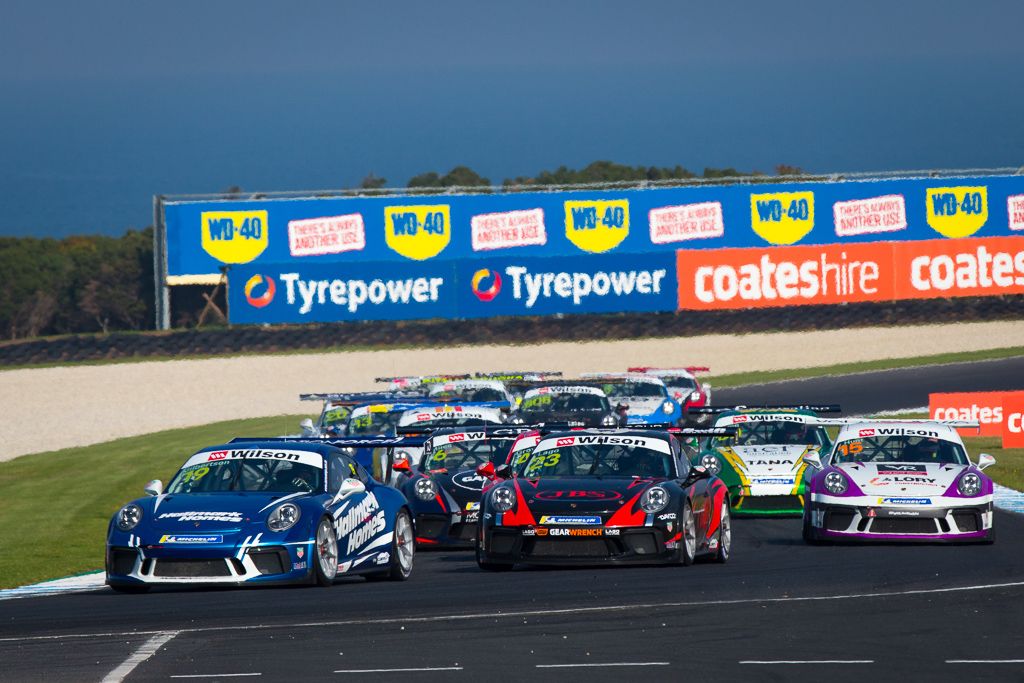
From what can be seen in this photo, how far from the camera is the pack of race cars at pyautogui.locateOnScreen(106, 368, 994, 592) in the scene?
13578mm

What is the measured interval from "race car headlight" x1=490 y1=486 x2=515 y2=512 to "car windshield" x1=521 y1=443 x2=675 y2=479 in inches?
25.3

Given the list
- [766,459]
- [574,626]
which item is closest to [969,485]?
[766,459]

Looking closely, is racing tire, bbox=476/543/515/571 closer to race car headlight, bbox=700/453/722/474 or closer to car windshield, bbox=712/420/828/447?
race car headlight, bbox=700/453/722/474

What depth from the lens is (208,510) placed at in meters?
13.7

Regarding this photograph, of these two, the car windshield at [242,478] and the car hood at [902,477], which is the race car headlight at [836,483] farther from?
the car windshield at [242,478]

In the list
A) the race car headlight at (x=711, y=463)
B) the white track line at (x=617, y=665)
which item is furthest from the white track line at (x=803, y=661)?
the race car headlight at (x=711, y=463)

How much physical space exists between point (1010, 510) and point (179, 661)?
12.8 m

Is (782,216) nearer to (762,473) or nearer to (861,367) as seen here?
(861,367)

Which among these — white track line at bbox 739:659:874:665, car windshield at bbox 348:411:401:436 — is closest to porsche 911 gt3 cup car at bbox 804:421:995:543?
white track line at bbox 739:659:874:665

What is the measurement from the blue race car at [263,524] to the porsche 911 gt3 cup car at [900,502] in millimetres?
4200

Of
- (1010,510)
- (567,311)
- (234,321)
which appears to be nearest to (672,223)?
(567,311)

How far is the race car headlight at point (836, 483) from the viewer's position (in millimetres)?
17188

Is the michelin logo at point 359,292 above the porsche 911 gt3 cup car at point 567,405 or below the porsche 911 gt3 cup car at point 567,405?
above

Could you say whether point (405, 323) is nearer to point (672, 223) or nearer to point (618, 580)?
point (672, 223)
